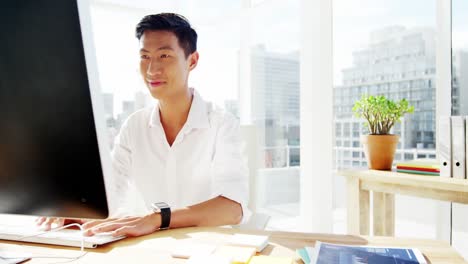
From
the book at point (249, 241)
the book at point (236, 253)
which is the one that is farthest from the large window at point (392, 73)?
the book at point (236, 253)

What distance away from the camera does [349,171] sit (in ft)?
6.74

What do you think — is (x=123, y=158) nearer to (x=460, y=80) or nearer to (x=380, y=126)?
(x=380, y=126)

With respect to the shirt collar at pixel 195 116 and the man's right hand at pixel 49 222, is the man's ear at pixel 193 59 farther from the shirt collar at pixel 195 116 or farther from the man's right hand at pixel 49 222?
the man's right hand at pixel 49 222

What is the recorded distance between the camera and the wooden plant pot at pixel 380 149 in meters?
1.98

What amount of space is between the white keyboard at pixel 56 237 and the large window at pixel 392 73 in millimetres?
1776

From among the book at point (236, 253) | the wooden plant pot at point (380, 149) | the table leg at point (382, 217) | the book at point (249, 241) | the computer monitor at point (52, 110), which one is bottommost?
the table leg at point (382, 217)

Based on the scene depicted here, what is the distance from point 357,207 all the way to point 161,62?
1.29 m

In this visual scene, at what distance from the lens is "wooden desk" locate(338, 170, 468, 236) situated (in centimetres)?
164

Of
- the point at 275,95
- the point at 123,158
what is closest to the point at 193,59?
the point at 123,158

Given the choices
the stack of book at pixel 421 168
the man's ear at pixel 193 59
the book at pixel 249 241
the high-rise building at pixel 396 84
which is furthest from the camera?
the high-rise building at pixel 396 84

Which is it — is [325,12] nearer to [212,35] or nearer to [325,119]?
[325,119]

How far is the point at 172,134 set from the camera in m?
1.56

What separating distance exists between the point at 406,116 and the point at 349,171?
2.18ft

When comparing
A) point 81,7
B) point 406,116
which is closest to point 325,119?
point 406,116
